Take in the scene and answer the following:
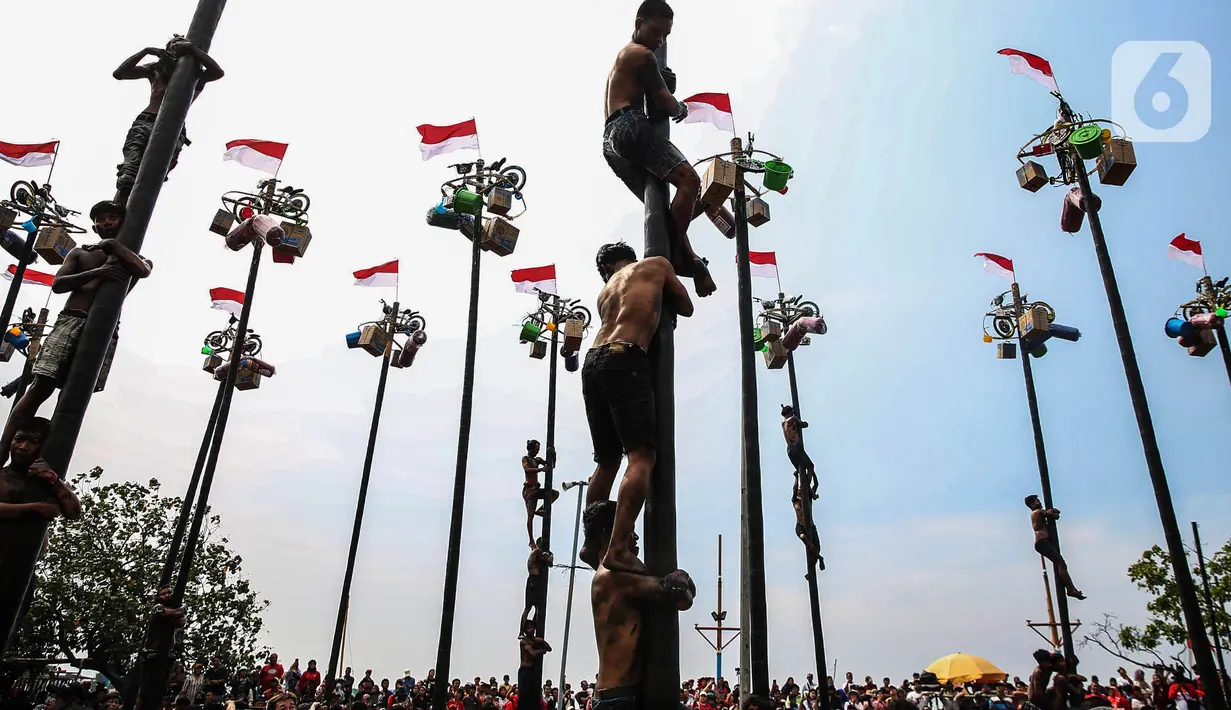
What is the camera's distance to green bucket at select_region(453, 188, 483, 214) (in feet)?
43.9

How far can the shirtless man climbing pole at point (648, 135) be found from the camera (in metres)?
3.73

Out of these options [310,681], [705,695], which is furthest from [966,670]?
[310,681]

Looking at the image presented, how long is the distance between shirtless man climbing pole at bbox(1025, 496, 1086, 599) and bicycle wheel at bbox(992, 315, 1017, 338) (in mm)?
4503

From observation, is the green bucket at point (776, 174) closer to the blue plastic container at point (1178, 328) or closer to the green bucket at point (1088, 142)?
the green bucket at point (1088, 142)

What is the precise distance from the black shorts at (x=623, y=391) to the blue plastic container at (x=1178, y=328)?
17.1 metres

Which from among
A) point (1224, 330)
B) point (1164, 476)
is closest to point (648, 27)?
point (1164, 476)

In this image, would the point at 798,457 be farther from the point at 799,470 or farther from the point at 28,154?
the point at 28,154

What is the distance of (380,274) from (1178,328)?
59.5ft

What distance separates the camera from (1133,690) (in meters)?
16.0

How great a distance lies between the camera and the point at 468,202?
1336 centimetres

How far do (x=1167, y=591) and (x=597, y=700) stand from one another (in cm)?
3018

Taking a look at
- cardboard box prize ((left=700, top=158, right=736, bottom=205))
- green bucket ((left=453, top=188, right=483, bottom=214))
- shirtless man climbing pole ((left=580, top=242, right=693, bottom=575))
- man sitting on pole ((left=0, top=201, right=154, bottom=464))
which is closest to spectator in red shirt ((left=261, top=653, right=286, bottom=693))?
green bucket ((left=453, top=188, right=483, bottom=214))

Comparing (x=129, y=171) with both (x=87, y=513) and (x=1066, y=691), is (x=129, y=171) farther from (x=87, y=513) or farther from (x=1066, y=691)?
(x=87, y=513)

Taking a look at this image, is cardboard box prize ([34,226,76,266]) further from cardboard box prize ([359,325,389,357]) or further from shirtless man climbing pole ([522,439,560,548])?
shirtless man climbing pole ([522,439,560,548])
